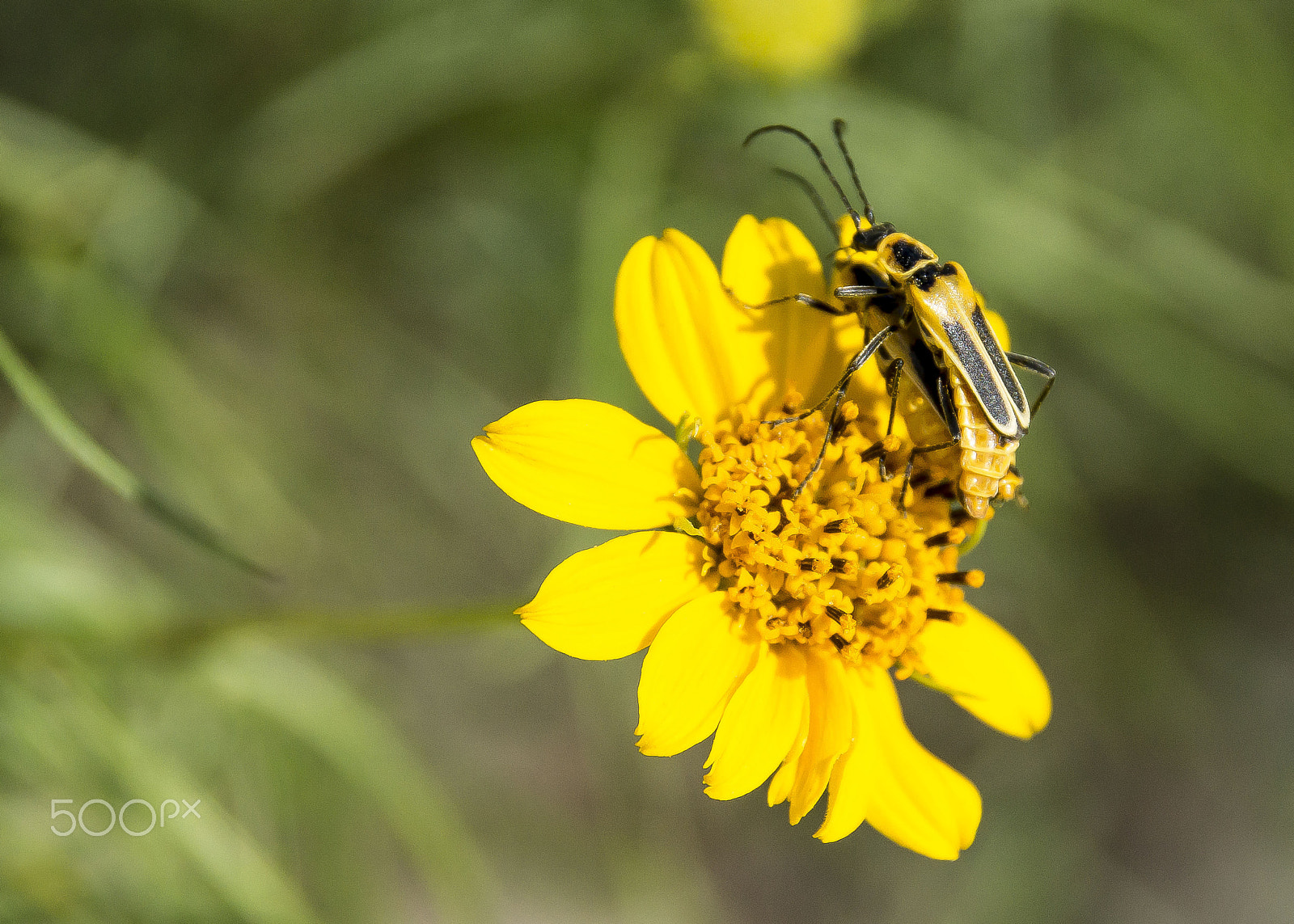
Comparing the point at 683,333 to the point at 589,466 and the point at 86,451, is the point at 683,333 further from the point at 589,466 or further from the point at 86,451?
the point at 86,451

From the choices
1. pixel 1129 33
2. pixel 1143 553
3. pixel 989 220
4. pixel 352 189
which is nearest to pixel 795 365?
pixel 989 220

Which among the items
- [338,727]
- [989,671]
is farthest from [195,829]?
[989,671]

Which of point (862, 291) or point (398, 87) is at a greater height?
point (862, 291)

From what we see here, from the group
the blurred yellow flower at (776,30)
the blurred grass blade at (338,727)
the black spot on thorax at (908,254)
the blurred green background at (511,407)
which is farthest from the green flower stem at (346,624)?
the blurred yellow flower at (776,30)

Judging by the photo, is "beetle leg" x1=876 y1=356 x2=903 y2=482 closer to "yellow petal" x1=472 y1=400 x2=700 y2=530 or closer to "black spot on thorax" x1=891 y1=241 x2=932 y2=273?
"black spot on thorax" x1=891 y1=241 x2=932 y2=273

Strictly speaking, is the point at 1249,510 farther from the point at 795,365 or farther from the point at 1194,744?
the point at 795,365

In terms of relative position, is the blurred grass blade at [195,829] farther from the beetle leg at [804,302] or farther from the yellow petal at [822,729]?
the beetle leg at [804,302]

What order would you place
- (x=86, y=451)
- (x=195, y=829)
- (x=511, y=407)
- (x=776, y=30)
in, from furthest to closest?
(x=511, y=407) < (x=776, y=30) < (x=195, y=829) < (x=86, y=451)
